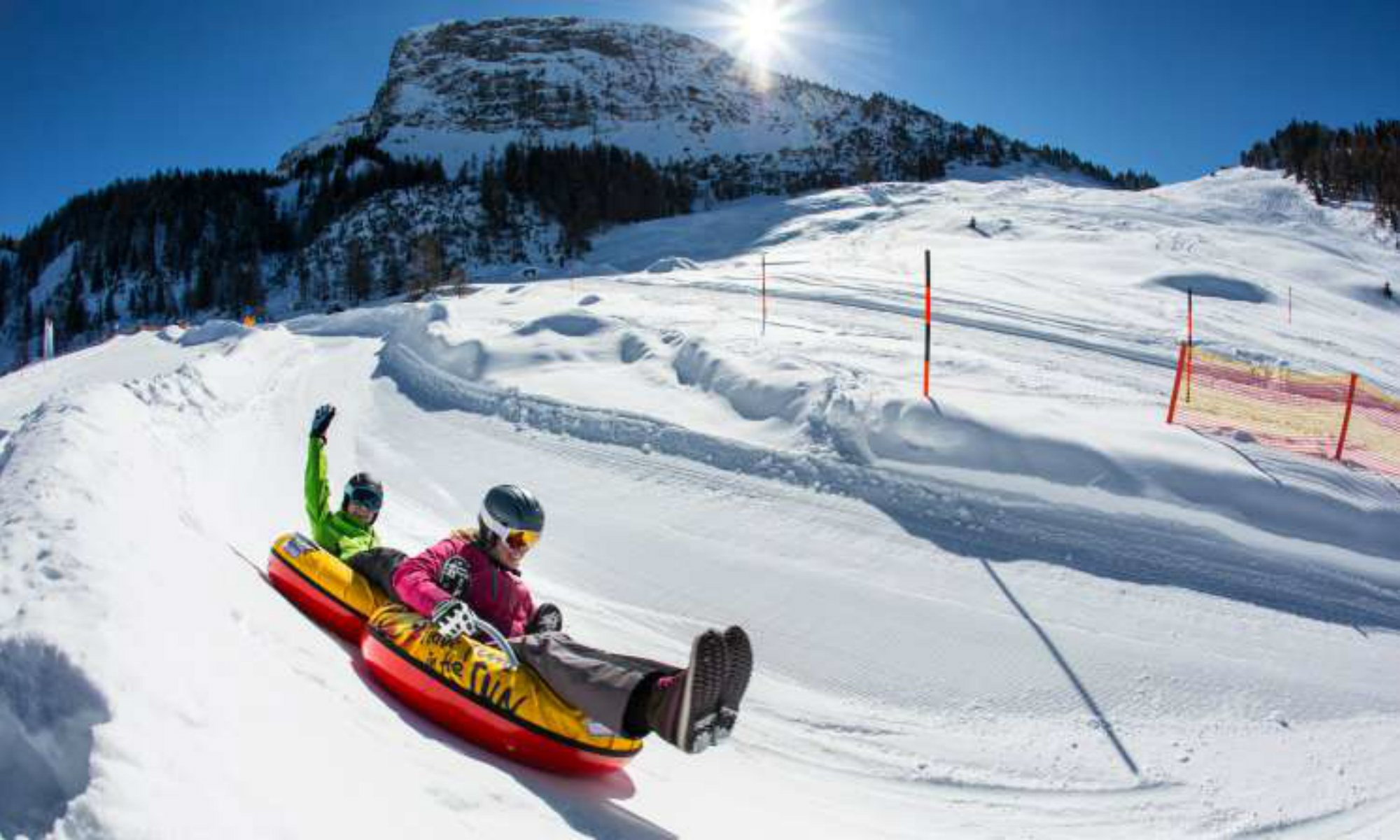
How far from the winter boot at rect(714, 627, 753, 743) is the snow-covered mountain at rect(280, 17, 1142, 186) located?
91.2 m

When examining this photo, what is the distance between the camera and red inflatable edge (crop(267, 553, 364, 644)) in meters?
4.61

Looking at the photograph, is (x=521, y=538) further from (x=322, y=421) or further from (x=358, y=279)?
(x=358, y=279)

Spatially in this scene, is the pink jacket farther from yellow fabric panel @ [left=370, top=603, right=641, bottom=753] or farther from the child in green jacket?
the child in green jacket

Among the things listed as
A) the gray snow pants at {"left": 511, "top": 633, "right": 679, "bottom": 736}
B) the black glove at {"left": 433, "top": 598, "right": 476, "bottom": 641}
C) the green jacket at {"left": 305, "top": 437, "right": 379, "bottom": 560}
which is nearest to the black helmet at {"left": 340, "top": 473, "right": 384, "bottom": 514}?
the green jacket at {"left": 305, "top": 437, "right": 379, "bottom": 560}

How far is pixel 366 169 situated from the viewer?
8988 centimetres

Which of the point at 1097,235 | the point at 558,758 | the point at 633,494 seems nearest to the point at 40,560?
the point at 558,758

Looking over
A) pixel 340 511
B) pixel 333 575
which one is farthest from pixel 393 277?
pixel 333 575

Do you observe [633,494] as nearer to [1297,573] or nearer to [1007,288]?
[1297,573]

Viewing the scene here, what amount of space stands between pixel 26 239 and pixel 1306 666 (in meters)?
143

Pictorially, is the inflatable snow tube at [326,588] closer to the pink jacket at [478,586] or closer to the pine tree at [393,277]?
the pink jacket at [478,586]

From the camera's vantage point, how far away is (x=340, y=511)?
561cm

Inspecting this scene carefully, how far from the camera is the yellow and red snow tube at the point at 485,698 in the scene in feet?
11.2

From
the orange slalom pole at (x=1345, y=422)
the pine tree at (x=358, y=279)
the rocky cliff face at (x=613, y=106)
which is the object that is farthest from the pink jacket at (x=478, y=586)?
the rocky cliff face at (x=613, y=106)

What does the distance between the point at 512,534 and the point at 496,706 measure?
94 cm
